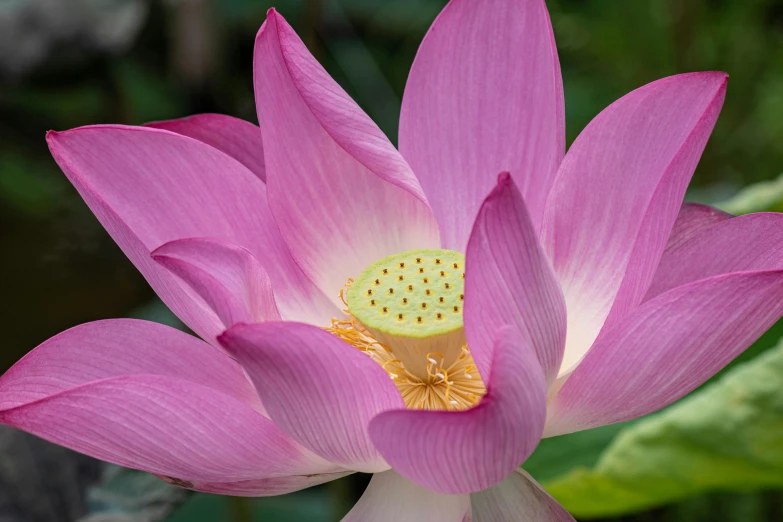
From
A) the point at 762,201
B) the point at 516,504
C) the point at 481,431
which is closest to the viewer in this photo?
the point at 481,431

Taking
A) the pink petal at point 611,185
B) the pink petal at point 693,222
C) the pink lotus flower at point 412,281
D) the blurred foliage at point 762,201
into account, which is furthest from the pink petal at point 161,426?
the blurred foliage at point 762,201

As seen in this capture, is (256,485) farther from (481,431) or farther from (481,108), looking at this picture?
(481,108)

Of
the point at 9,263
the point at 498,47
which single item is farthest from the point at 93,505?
the point at 9,263

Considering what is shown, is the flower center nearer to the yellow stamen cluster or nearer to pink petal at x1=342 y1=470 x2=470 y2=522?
the yellow stamen cluster

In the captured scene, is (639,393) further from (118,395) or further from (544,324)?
(118,395)

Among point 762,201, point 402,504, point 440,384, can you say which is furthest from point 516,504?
point 762,201
